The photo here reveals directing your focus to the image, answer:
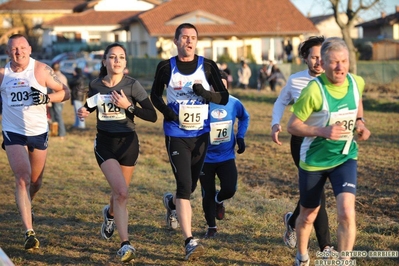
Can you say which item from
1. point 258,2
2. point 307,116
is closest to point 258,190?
point 307,116

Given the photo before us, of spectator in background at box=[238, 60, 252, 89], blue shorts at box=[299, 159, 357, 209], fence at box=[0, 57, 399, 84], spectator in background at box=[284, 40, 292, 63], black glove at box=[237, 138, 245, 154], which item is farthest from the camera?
spectator in background at box=[284, 40, 292, 63]

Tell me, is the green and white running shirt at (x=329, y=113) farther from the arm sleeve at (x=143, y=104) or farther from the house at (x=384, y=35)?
the house at (x=384, y=35)

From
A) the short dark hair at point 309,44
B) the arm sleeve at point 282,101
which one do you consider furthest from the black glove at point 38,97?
the short dark hair at point 309,44

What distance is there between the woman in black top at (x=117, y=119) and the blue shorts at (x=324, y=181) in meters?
1.92

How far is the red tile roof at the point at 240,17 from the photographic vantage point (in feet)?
190

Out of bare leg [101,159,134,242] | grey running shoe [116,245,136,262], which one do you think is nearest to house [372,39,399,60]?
bare leg [101,159,134,242]

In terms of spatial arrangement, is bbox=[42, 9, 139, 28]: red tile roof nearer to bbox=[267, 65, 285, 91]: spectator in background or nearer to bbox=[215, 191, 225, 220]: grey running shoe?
bbox=[267, 65, 285, 91]: spectator in background

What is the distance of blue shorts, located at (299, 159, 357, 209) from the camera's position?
5.99 meters

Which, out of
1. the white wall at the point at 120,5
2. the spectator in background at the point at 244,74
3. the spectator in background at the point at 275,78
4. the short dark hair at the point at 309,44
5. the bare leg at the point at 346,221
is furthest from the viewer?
the white wall at the point at 120,5

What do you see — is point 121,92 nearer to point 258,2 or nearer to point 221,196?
point 221,196

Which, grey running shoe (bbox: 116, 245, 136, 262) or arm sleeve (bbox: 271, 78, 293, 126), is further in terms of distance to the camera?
arm sleeve (bbox: 271, 78, 293, 126)

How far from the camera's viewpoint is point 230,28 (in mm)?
58125

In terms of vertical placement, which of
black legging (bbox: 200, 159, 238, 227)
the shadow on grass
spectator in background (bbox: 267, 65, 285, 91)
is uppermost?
black legging (bbox: 200, 159, 238, 227)

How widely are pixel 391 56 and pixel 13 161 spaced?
45.1 m
